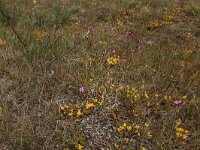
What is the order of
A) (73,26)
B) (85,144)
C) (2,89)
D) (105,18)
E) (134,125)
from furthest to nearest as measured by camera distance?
(105,18) < (73,26) < (2,89) < (134,125) < (85,144)

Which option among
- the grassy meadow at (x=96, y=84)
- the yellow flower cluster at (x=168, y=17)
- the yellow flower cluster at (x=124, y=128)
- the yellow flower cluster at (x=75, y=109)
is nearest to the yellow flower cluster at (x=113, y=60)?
the grassy meadow at (x=96, y=84)

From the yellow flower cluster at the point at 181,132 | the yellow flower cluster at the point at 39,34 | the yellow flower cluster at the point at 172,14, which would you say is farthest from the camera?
the yellow flower cluster at the point at 172,14

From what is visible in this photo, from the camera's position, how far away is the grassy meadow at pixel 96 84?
3.86m

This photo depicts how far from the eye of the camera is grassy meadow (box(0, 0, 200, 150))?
3857 millimetres

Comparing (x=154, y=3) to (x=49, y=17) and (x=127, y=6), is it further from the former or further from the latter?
(x=49, y=17)

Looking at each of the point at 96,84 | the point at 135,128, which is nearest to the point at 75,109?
the point at 96,84

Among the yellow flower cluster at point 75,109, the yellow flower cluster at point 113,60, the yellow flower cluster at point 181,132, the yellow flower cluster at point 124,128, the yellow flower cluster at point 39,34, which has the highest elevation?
the yellow flower cluster at point 39,34

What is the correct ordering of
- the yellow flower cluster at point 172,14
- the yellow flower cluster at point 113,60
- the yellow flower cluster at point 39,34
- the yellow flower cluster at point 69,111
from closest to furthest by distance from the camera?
the yellow flower cluster at point 69,111
the yellow flower cluster at point 113,60
the yellow flower cluster at point 39,34
the yellow flower cluster at point 172,14

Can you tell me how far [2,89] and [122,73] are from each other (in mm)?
1792

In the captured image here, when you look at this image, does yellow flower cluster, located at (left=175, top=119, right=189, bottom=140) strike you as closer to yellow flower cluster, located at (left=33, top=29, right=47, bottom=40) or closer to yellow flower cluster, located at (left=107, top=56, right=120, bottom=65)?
yellow flower cluster, located at (left=107, top=56, right=120, bottom=65)

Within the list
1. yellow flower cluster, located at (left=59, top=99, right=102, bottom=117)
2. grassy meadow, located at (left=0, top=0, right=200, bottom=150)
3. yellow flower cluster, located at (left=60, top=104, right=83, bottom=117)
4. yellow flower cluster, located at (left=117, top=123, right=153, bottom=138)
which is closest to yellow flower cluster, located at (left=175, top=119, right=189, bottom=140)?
grassy meadow, located at (left=0, top=0, right=200, bottom=150)

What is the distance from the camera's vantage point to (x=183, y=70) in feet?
16.9

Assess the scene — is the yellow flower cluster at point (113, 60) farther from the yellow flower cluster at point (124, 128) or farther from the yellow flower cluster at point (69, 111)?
the yellow flower cluster at point (124, 128)

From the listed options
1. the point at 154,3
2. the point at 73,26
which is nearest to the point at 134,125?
the point at 73,26
